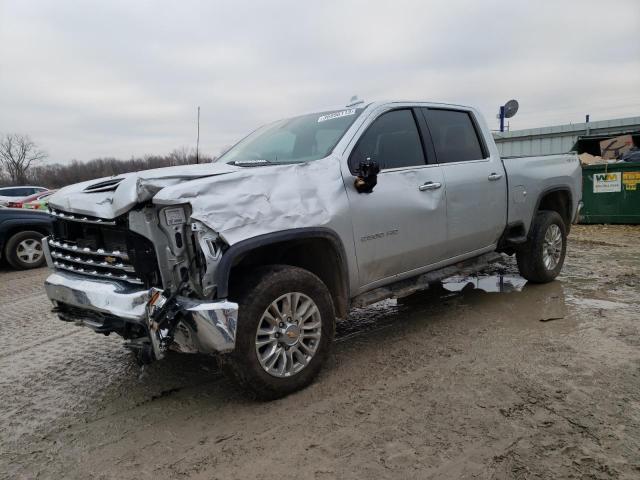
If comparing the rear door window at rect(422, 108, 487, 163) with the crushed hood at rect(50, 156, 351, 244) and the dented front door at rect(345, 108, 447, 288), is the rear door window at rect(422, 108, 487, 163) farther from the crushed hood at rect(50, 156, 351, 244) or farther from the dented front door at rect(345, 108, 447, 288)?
the crushed hood at rect(50, 156, 351, 244)

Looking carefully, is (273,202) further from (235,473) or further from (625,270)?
(625,270)

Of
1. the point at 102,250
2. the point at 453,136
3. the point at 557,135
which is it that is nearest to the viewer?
the point at 102,250

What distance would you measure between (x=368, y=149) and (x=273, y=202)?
1.13 m

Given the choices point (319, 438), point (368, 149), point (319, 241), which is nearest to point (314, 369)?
point (319, 438)

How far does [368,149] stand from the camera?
12.8 feet

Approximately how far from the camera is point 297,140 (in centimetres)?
419

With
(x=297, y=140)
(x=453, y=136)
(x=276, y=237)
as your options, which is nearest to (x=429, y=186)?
(x=453, y=136)

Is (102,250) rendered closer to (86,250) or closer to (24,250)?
(86,250)

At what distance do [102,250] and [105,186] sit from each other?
0.46 m

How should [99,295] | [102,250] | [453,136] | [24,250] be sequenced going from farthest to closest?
[24,250]
[453,136]
[102,250]
[99,295]

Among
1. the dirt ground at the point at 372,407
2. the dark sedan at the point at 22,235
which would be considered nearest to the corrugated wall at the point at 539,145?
the dark sedan at the point at 22,235

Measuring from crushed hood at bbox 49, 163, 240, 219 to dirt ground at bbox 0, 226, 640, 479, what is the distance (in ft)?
4.43

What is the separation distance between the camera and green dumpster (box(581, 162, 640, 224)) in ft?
35.5

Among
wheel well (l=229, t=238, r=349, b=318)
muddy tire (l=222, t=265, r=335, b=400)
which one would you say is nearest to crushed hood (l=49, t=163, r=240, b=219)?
wheel well (l=229, t=238, r=349, b=318)
